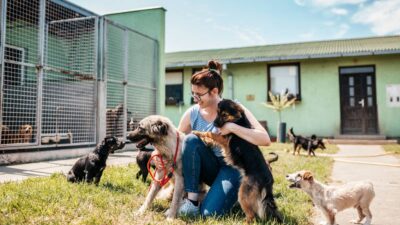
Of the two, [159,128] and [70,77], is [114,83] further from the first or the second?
[159,128]

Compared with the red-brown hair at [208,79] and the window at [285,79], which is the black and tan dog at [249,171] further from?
the window at [285,79]

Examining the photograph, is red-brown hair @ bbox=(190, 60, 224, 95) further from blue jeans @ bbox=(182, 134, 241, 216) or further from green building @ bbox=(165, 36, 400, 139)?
green building @ bbox=(165, 36, 400, 139)

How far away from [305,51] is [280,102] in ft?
10.0

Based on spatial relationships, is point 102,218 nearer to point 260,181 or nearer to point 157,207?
point 157,207

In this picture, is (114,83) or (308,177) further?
(114,83)

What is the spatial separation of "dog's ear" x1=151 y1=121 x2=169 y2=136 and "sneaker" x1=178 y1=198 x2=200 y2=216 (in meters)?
0.68

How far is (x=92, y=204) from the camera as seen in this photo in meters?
3.12

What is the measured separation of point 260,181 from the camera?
106 inches

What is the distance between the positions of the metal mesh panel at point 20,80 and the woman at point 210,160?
14.0 feet

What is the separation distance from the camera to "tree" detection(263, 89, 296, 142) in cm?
1353

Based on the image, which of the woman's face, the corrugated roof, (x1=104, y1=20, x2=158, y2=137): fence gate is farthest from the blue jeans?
the corrugated roof

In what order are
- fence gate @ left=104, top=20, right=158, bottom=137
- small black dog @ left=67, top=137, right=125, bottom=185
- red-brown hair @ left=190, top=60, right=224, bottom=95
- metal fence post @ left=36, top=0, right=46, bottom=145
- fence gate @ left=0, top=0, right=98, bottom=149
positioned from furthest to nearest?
fence gate @ left=104, top=20, right=158, bottom=137, fence gate @ left=0, top=0, right=98, bottom=149, metal fence post @ left=36, top=0, right=46, bottom=145, small black dog @ left=67, top=137, right=125, bottom=185, red-brown hair @ left=190, top=60, right=224, bottom=95

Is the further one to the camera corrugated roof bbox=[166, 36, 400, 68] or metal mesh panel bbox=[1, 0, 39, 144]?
corrugated roof bbox=[166, 36, 400, 68]

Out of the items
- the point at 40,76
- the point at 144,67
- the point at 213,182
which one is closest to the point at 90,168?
the point at 213,182
